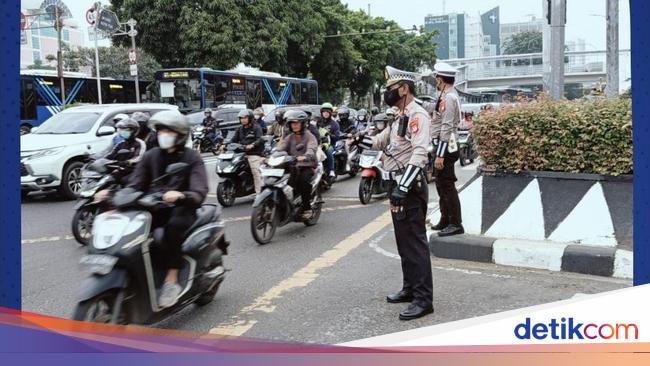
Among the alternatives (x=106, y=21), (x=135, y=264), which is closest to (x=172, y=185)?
(x=135, y=264)

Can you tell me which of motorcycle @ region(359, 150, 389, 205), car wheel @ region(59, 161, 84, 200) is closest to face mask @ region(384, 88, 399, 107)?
motorcycle @ region(359, 150, 389, 205)

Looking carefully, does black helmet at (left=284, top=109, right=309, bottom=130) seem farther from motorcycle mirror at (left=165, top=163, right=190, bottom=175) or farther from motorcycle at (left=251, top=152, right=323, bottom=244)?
motorcycle mirror at (left=165, top=163, right=190, bottom=175)

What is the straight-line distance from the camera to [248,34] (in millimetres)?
27594

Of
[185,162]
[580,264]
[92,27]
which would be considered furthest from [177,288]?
[92,27]

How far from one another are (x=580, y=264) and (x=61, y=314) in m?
4.01

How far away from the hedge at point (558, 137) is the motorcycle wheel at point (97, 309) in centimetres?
393

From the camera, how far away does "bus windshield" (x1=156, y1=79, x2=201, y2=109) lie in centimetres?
2189

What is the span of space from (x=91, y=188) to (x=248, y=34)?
22024mm

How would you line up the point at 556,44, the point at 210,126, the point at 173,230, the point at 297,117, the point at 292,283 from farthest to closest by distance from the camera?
the point at 210,126, the point at 556,44, the point at 297,117, the point at 292,283, the point at 173,230

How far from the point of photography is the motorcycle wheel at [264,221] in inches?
255

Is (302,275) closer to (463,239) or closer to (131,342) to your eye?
(463,239)

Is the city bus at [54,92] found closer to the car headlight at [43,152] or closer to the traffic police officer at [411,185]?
the car headlight at [43,152]

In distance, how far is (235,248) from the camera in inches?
253

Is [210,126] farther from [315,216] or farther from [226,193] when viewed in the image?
[315,216]
